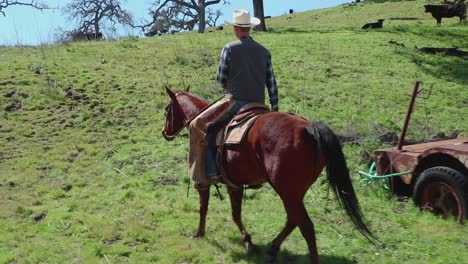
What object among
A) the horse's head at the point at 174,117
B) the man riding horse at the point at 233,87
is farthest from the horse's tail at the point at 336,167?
the horse's head at the point at 174,117

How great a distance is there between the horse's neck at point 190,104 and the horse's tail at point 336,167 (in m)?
1.96

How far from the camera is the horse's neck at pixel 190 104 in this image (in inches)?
256

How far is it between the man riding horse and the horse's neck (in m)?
0.42

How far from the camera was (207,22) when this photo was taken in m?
48.4

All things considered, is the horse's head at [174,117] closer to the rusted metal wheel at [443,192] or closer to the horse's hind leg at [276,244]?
the horse's hind leg at [276,244]

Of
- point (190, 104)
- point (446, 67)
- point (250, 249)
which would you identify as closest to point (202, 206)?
point (250, 249)

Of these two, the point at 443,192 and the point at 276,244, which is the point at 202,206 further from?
the point at 443,192

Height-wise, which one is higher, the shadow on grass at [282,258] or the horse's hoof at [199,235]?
the horse's hoof at [199,235]

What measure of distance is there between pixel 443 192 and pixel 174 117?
3592 millimetres

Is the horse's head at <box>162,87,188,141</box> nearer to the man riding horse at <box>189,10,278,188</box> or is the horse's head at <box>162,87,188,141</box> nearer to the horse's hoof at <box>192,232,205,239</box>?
the man riding horse at <box>189,10,278,188</box>

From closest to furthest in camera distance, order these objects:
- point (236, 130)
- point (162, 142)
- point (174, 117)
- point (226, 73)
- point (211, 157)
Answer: point (236, 130) < point (226, 73) < point (211, 157) < point (174, 117) < point (162, 142)

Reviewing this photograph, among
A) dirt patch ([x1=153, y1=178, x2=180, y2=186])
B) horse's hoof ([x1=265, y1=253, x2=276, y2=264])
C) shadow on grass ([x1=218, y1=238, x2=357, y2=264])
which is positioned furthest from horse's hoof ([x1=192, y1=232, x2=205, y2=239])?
dirt patch ([x1=153, y1=178, x2=180, y2=186])

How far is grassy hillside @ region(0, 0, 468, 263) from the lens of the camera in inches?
242

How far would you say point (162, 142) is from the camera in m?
10.6
